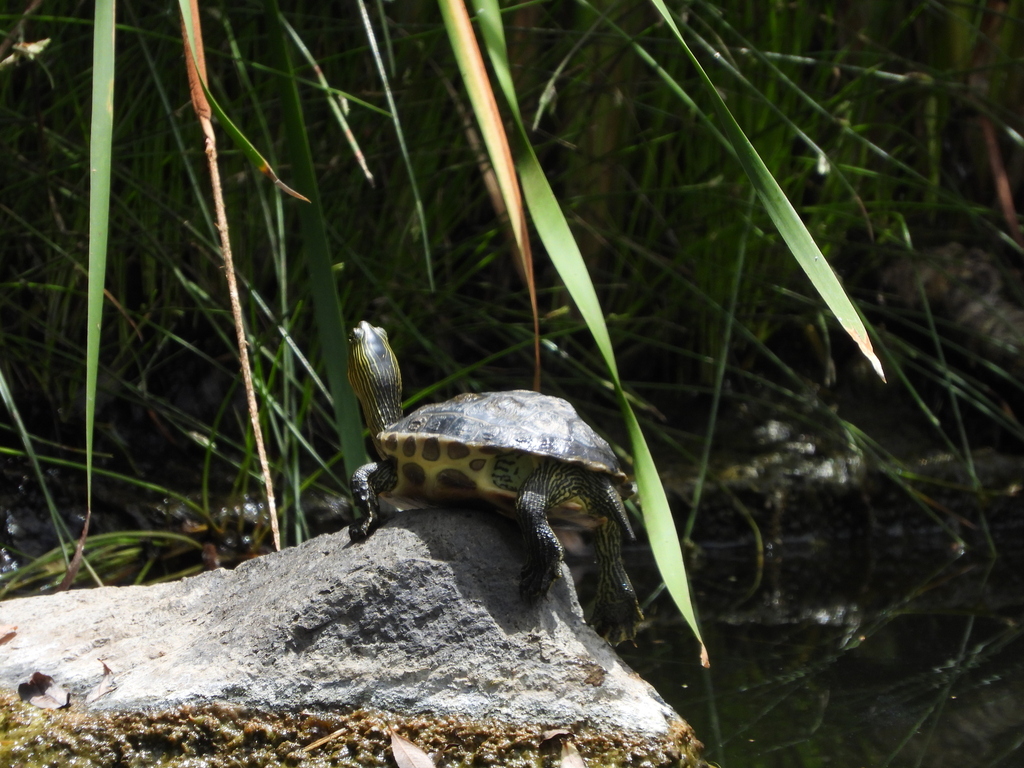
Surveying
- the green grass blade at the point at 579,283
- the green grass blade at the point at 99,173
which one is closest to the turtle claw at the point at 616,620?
the green grass blade at the point at 579,283

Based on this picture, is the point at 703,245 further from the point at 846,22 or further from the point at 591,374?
the point at 846,22

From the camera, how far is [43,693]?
4.52ft

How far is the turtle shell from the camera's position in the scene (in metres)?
1.48

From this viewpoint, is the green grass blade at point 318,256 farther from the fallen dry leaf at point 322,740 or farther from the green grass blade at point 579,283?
the fallen dry leaf at point 322,740

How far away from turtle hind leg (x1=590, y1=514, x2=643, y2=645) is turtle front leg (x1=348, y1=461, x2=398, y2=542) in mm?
362

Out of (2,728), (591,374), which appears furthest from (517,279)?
(2,728)

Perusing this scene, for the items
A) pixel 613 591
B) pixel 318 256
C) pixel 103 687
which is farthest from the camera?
pixel 613 591

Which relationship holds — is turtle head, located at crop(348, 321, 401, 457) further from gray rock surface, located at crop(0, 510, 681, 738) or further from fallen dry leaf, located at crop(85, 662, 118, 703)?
fallen dry leaf, located at crop(85, 662, 118, 703)

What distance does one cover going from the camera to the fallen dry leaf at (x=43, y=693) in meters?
1.36

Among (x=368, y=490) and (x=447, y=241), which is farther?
(x=447, y=241)

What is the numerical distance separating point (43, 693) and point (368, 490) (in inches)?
21.2

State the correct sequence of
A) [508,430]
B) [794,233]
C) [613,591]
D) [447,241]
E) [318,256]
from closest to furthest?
[794,233] → [318,256] → [508,430] → [613,591] → [447,241]

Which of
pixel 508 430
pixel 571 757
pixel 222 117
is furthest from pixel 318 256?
pixel 571 757

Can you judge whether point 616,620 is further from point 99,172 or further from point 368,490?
point 99,172
